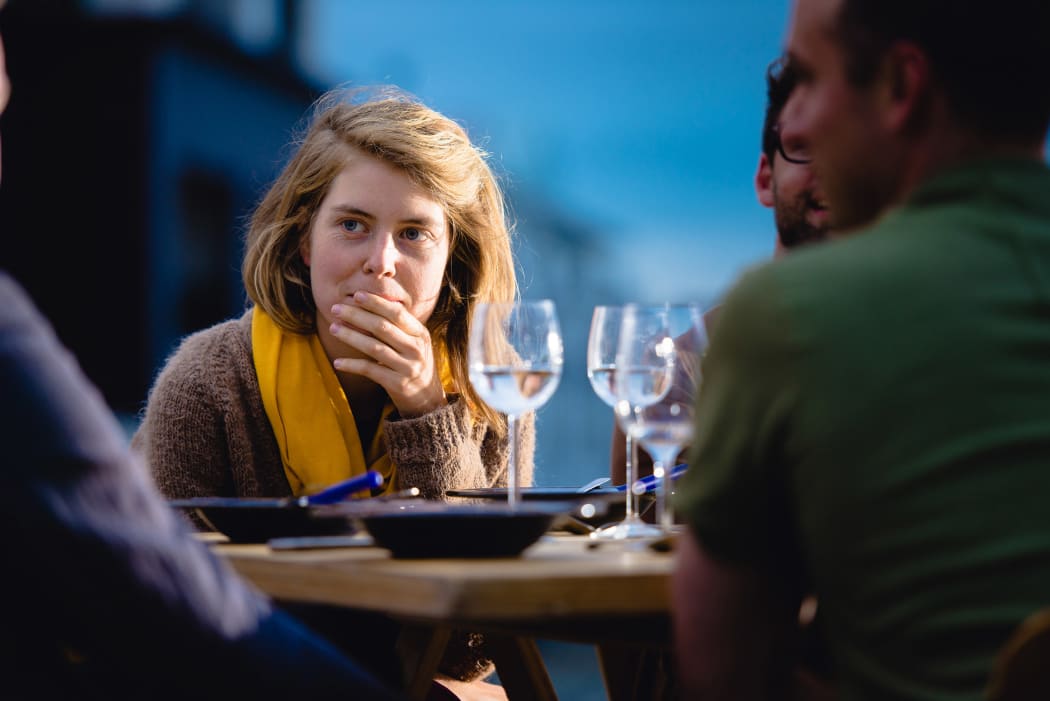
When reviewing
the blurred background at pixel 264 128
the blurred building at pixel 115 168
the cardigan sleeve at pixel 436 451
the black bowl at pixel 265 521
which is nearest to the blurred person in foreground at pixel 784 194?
the cardigan sleeve at pixel 436 451

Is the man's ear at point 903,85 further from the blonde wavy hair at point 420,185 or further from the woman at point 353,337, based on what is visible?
the blonde wavy hair at point 420,185

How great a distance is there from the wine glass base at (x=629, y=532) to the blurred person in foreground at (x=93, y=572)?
62cm

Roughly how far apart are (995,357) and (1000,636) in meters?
0.22

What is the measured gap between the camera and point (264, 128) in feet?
34.7

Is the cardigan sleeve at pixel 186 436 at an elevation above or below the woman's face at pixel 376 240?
below

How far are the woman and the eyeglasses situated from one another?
0.67 meters

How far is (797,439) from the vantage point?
3.13ft

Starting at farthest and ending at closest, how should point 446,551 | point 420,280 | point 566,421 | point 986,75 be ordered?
point 566,421
point 420,280
point 446,551
point 986,75

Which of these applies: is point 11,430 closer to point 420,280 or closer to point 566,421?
point 420,280

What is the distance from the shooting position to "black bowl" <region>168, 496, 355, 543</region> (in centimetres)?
152

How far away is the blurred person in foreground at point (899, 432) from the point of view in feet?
3.04

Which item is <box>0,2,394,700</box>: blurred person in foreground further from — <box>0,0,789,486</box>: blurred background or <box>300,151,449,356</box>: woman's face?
<box>0,0,789,486</box>: blurred background

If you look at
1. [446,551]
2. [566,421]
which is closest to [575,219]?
[566,421]

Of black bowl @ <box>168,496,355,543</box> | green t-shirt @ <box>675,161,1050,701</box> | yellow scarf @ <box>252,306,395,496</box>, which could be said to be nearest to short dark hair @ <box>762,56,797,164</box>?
yellow scarf @ <box>252,306,395,496</box>
